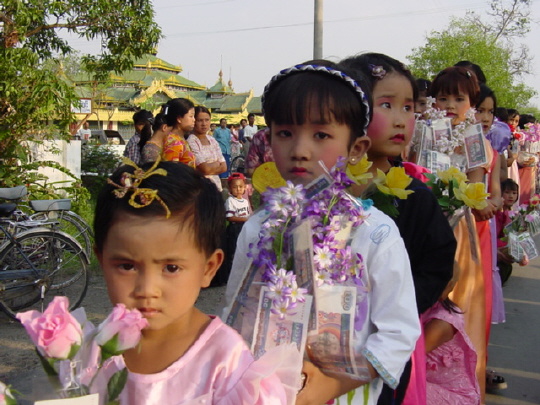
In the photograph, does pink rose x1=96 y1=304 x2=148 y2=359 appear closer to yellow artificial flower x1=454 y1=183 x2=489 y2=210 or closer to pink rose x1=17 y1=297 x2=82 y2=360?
pink rose x1=17 y1=297 x2=82 y2=360

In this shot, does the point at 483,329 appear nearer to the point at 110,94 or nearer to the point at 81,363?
the point at 81,363

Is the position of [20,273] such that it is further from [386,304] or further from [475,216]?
[386,304]

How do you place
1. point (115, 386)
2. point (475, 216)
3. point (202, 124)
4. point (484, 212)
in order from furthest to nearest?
point (202, 124) < point (475, 216) < point (484, 212) < point (115, 386)

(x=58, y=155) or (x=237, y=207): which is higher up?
(x=58, y=155)

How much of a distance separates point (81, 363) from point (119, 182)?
1.56 ft

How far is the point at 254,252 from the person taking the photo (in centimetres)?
176

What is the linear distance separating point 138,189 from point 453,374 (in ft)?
6.42

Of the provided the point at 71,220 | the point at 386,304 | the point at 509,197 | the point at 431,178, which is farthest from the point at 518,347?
the point at 71,220

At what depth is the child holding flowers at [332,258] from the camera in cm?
166

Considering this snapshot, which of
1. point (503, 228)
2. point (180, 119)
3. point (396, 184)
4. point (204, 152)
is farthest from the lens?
point (204, 152)

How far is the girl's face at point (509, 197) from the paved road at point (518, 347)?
100cm

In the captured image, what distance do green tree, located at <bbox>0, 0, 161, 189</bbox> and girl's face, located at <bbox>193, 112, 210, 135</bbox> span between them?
5.36 ft

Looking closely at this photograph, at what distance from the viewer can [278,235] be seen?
5.61 ft

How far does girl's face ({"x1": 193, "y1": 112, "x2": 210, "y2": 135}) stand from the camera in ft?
23.3
